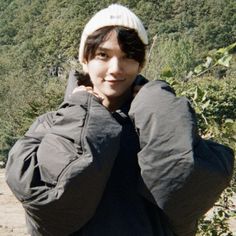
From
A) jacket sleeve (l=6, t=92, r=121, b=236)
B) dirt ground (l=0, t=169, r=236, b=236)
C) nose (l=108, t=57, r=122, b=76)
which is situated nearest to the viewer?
jacket sleeve (l=6, t=92, r=121, b=236)

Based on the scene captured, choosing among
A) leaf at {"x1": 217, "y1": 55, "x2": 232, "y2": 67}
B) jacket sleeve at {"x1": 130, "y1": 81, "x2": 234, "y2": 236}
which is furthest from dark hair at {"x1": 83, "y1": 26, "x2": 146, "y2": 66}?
leaf at {"x1": 217, "y1": 55, "x2": 232, "y2": 67}

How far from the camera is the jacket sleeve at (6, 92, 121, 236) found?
1268mm

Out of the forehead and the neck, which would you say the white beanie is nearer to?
the forehead

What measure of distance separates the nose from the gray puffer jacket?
3.2 inches

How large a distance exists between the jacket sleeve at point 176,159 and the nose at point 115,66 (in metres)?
0.10

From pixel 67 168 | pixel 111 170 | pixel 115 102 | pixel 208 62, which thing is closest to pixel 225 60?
pixel 208 62

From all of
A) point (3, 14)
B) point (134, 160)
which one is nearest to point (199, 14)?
point (3, 14)

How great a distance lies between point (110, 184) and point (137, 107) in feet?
0.61

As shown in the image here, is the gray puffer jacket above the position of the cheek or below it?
below

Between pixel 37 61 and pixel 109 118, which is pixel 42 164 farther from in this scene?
pixel 37 61

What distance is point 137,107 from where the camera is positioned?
135cm

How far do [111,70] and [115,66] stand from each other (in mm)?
13

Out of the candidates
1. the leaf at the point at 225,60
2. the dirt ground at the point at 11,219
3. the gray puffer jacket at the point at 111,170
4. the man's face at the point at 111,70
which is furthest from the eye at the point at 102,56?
the dirt ground at the point at 11,219

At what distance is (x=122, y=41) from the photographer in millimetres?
1427
